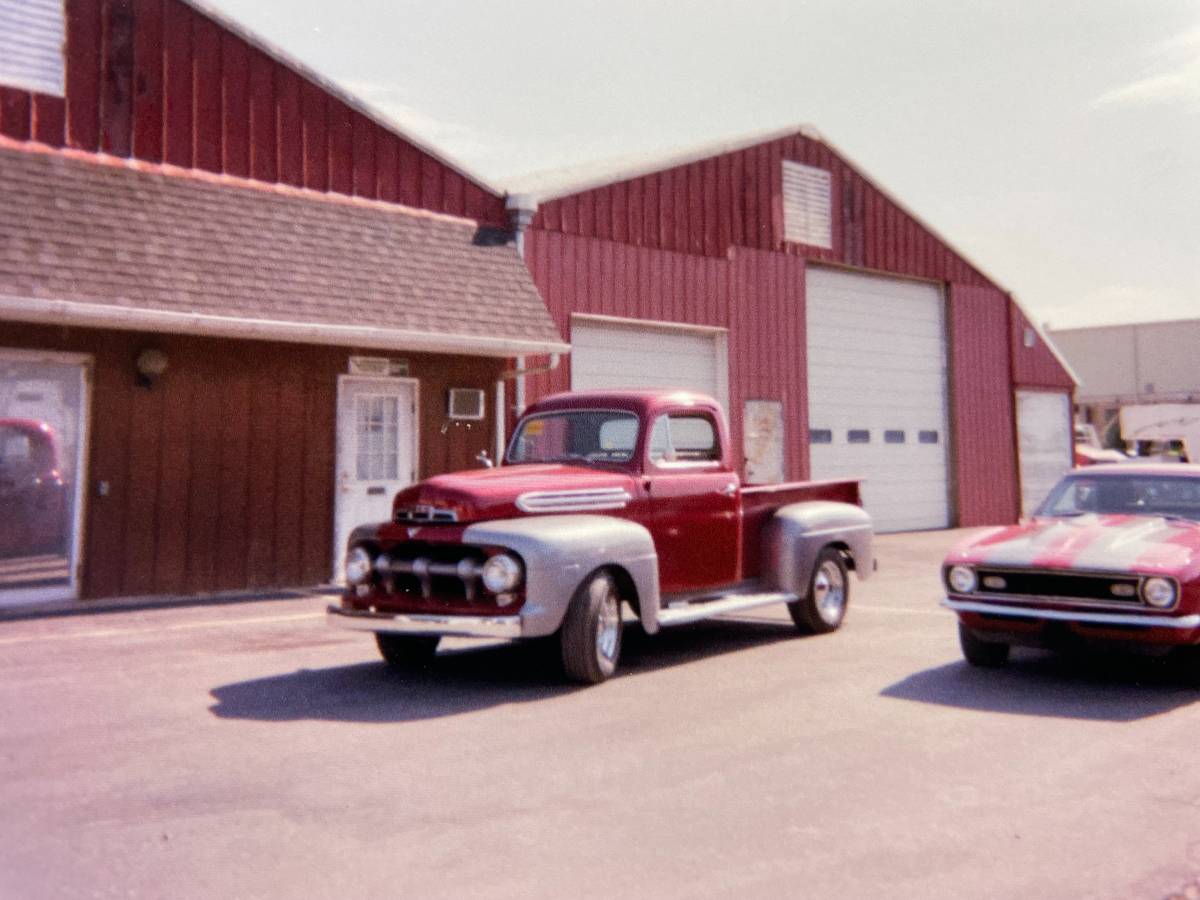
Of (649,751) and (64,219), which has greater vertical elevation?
(64,219)

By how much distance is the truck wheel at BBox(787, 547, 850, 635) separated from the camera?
905 centimetres

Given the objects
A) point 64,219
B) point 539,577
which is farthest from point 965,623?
point 64,219

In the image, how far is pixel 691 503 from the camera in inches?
319

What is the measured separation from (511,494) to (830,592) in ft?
11.5

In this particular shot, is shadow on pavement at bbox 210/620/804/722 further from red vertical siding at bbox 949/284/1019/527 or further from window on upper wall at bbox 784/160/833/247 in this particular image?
red vertical siding at bbox 949/284/1019/527

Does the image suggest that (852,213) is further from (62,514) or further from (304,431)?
(62,514)

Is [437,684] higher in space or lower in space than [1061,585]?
lower

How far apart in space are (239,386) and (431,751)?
7.80m

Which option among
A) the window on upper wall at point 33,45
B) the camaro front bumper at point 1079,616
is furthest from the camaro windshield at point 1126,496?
the window on upper wall at point 33,45

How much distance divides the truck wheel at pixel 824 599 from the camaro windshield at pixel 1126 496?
1792 mm

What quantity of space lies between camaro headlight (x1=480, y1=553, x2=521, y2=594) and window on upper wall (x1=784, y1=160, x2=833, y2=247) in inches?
568

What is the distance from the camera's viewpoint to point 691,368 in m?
18.2

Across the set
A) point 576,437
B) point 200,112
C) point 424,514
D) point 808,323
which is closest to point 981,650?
point 576,437

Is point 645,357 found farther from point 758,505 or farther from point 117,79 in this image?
point 758,505
